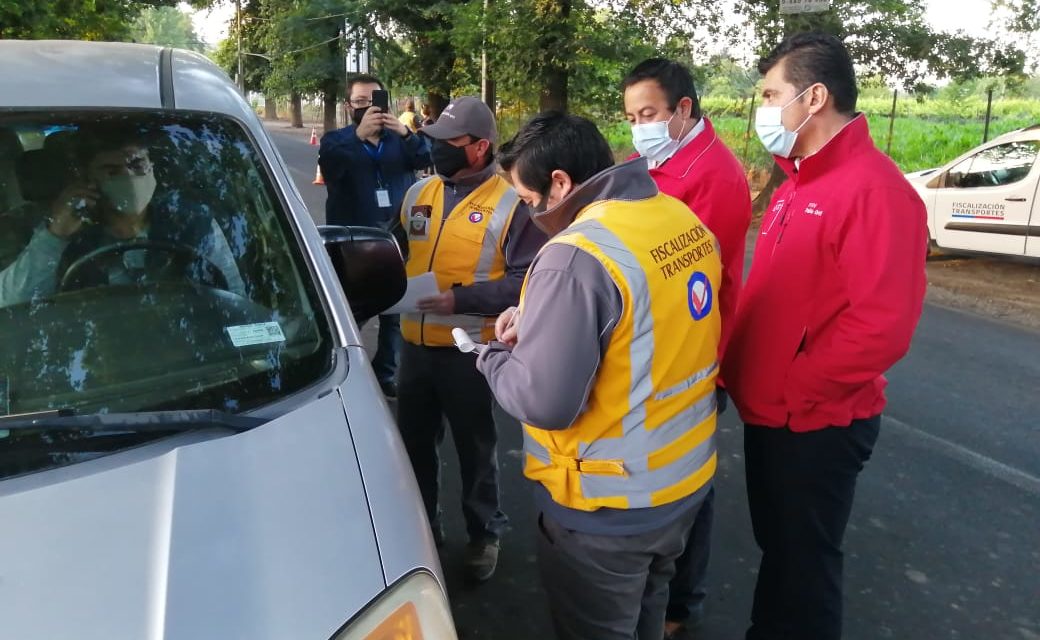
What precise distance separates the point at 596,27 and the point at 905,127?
28.8 feet

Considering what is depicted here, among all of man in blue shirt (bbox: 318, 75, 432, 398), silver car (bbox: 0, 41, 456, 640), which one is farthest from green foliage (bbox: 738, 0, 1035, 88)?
silver car (bbox: 0, 41, 456, 640)

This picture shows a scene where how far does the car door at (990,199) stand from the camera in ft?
29.7

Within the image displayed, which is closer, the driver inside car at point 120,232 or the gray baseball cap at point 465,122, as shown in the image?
the driver inside car at point 120,232

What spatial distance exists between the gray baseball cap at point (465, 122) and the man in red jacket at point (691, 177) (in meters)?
0.51

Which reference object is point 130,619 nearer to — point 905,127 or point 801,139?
point 801,139

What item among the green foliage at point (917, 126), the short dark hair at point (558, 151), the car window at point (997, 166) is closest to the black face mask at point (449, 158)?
the short dark hair at point (558, 151)

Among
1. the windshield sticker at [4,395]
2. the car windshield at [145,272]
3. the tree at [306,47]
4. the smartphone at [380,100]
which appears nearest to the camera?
the windshield sticker at [4,395]

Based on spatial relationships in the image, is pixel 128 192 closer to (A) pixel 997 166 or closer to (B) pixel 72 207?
(B) pixel 72 207

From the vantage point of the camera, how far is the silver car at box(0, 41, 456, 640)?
4.18 feet

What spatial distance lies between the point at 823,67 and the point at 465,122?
1280mm

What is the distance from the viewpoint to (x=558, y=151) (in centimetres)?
195

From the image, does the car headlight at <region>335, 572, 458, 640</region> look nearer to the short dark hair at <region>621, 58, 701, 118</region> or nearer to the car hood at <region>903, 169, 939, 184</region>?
the short dark hair at <region>621, 58, 701, 118</region>

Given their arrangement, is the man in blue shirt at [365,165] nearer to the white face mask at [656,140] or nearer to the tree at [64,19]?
the white face mask at [656,140]

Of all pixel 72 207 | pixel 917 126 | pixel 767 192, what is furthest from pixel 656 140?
pixel 917 126
